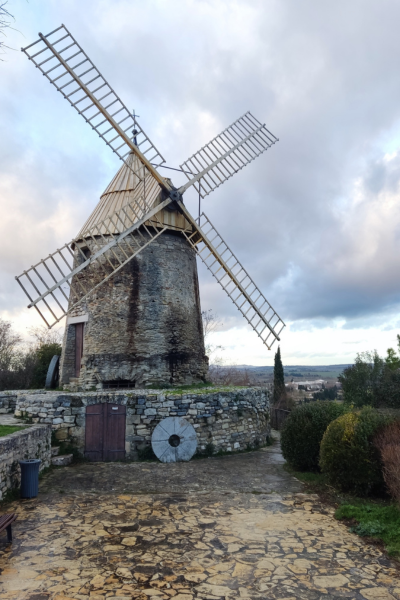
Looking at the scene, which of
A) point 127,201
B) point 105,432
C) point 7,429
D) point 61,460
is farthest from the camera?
point 127,201

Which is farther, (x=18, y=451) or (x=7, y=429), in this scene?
(x=7, y=429)

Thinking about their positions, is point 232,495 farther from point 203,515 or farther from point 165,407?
point 165,407

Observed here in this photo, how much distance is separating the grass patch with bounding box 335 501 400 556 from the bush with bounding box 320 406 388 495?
1.42 feet

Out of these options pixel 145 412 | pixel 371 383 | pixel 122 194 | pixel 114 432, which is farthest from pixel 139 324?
pixel 371 383

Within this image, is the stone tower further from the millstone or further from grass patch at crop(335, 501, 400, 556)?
grass patch at crop(335, 501, 400, 556)

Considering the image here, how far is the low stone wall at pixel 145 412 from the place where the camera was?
1045cm

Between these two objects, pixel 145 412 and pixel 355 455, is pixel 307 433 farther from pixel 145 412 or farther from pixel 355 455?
pixel 145 412

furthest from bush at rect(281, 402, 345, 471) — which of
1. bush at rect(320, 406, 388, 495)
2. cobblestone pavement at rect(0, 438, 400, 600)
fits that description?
bush at rect(320, 406, 388, 495)

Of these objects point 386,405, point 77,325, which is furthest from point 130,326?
point 386,405

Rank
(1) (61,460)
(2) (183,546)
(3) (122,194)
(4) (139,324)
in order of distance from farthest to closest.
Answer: (3) (122,194)
(4) (139,324)
(1) (61,460)
(2) (183,546)

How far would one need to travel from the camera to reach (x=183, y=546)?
18.1ft

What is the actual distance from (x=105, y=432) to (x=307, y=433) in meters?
5.05

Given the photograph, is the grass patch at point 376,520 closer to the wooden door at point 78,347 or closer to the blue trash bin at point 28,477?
the blue trash bin at point 28,477

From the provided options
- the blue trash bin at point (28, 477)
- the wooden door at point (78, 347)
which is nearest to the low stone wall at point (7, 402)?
the wooden door at point (78, 347)
